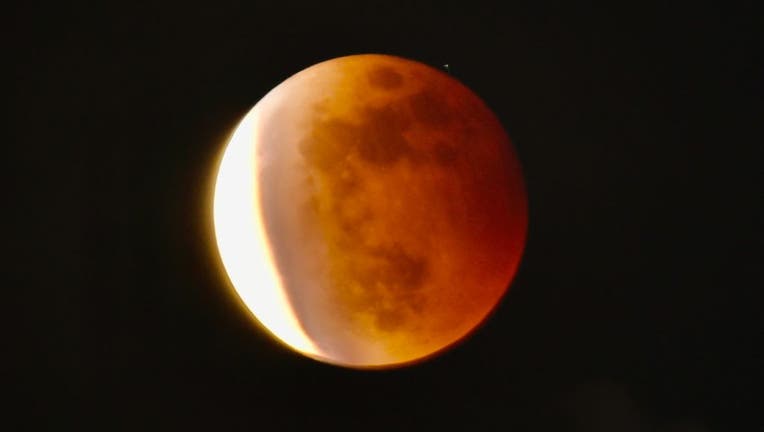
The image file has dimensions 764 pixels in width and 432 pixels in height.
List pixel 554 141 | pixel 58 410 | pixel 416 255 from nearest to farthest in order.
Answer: pixel 416 255
pixel 58 410
pixel 554 141

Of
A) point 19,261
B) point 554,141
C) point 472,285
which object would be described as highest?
point 554,141

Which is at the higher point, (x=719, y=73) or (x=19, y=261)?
(x=719, y=73)

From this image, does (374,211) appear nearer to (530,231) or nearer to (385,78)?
(385,78)

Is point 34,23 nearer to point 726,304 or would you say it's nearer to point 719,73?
point 719,73

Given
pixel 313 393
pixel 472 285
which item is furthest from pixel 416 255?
pixel 313 393

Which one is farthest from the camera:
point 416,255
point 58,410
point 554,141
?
point 554,141

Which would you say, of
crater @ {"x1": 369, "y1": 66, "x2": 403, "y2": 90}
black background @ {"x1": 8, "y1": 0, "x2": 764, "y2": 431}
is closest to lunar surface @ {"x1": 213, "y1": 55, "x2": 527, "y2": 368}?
crater @ {"x1": 369, "y1": 66, "x2": 403, "y2": 90}
